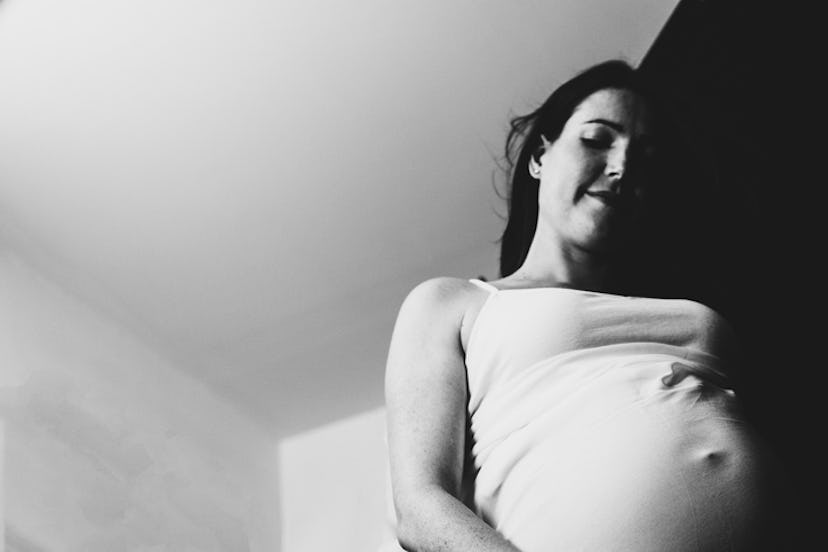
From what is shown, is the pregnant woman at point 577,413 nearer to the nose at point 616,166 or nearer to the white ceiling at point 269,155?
the nose at point 616,166

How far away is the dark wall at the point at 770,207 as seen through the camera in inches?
55.0

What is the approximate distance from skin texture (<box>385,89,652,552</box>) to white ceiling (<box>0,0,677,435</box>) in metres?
0.78

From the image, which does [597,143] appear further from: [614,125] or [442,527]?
[442,527]

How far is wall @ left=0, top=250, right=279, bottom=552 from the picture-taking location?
2.12 meters

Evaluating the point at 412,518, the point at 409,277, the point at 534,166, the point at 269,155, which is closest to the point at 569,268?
the point at 534,166

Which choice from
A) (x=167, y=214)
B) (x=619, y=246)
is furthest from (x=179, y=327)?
(x=619, y=246)

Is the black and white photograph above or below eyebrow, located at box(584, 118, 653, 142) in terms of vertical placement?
below

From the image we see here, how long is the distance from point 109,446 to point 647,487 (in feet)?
5.39

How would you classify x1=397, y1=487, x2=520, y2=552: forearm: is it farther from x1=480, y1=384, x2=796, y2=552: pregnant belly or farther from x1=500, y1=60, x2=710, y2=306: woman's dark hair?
x1=500, y1=60, x2=710, y2=306: woman's dark hair

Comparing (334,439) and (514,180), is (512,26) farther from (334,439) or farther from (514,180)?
(334,439)

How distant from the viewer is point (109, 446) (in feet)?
7.59

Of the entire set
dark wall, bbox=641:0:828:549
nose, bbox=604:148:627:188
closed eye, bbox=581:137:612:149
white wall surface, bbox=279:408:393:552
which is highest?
closed eye, bbox=581:137:612:149

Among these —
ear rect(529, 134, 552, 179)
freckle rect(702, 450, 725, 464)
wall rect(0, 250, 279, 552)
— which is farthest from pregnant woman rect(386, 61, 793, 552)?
wall rect(0, 250, 279, 552)

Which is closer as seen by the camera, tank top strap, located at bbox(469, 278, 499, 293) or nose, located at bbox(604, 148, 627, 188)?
tank top strap, located at bbox(469, 278, 499, 293)
